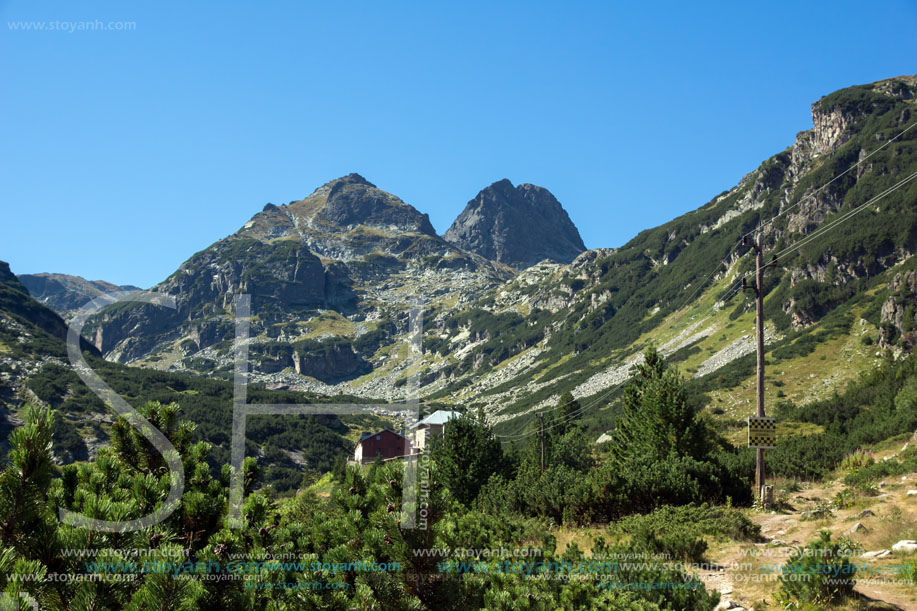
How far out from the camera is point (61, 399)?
3366 inches

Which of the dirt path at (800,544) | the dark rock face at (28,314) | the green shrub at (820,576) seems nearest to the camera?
the green shrub at (820,576)

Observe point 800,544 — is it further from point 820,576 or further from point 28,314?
point 28,314

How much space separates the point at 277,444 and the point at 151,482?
92.0 m

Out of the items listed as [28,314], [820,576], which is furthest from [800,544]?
[28,314]

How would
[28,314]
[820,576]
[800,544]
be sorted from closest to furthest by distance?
[820,576] → [800,544] → [28,314]

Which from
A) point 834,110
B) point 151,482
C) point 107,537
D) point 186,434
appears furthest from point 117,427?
point 834,110

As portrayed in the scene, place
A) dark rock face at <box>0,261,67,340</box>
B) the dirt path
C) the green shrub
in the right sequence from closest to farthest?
the green shrub → the dirt path → dark rock face at <box>0,261,67,340</box>

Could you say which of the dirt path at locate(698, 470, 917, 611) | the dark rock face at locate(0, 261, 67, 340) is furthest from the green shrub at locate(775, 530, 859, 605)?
the dark rock face at locate(0, 261, 67, 340)

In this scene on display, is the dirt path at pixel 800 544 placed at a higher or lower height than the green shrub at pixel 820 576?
lower

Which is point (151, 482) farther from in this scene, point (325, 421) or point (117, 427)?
point (325, 421)

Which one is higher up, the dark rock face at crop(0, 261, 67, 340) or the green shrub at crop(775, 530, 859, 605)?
the dark rock face at crop(0, 261, 67, 340)

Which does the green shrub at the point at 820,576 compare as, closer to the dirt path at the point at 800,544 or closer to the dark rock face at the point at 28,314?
the dirt path at the point at 800,544

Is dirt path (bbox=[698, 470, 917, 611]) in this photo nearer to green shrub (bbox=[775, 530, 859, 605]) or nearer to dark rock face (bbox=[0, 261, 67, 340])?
green shrub (bbox=[775, 530, 859, 605])

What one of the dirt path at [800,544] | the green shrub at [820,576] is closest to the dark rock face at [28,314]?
the dirt path at [800,544]
